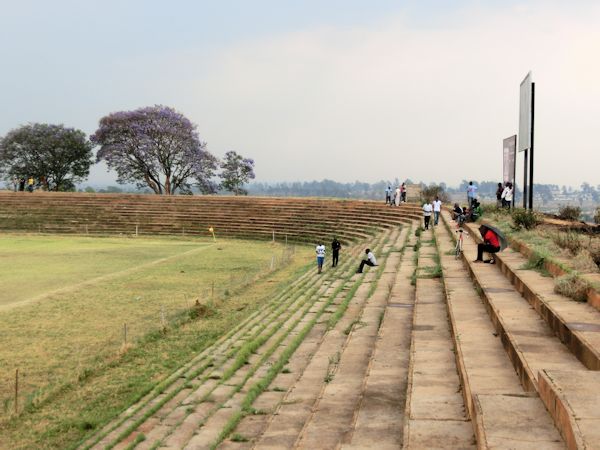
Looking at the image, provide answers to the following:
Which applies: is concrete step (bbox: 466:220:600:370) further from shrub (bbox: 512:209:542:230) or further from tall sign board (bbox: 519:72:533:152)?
tall sign board (bbox: 519:72:533:152)

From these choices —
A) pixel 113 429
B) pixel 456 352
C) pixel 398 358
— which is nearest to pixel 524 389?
pixel 456 352

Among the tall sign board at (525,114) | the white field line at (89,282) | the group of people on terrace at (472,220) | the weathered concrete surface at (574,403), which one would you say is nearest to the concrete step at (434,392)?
the weathered concrete surface at (574,403)

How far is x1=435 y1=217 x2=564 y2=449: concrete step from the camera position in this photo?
4.76m

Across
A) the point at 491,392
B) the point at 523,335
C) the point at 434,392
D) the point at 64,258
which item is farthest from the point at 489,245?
the point at 64,258

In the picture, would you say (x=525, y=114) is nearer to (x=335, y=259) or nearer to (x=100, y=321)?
(x=335, y=259)

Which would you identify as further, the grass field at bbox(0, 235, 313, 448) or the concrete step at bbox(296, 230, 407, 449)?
the grass field at bbox(0, 235, 313, 448)

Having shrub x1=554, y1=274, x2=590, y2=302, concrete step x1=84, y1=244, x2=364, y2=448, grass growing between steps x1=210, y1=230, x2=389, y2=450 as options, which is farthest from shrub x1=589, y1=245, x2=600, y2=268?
concrete step x1=84, y1=244, x2=364, y2=448

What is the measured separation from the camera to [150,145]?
62.3m

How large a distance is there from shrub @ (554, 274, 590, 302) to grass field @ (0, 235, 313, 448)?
673cm

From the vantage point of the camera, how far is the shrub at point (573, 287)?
28.2 feet

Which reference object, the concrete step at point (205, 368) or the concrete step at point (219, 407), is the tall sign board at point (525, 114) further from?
the concrete step at point (219, 407)

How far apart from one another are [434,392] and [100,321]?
11.0 m

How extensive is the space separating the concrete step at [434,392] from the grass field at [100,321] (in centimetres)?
Result: 459

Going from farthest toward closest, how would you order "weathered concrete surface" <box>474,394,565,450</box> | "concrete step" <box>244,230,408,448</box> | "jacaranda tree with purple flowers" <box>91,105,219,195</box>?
1. "jacaranda tree with purple flowers" <box>91,105,219,195</box>
2. "concrete step" <box>244,230,408,448</box>
3. "weathered concrete surface" <box>474,394,565,450</box>
